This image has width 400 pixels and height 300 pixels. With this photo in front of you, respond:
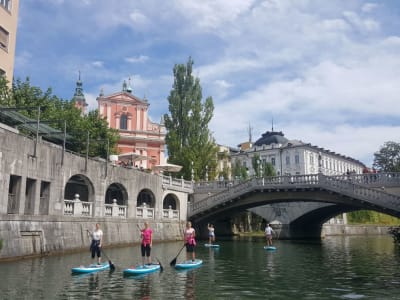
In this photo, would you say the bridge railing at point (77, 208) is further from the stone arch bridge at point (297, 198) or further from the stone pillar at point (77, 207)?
the stone arch bridge at point (297, 198)

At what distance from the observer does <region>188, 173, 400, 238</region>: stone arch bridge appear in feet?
116

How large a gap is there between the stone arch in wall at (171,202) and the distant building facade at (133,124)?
1421 cm

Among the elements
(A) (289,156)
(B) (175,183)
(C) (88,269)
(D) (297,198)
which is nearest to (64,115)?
(B) (175,183)

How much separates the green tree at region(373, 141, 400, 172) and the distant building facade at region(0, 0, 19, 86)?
69053 mm

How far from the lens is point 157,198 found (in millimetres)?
39969

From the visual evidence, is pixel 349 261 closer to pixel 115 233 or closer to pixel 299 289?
pixel 299 289

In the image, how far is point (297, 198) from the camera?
4069 cm

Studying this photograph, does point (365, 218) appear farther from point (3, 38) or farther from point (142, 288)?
point (142, 288)

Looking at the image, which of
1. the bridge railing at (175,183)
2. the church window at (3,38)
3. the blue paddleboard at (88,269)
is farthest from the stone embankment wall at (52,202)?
the church window at (3,38)

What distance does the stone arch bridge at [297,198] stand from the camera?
35.4 metres

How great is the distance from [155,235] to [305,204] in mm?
19918

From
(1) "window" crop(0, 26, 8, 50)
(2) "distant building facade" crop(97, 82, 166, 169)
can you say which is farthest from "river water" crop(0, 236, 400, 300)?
(2) "distant building facade" crop(97, 82, 166, 169)

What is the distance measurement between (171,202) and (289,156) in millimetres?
50616

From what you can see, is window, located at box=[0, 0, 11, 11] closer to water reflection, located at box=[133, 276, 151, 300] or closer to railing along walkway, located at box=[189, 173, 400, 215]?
railing along walkway, located at box=[189, 173, 400, 215]
